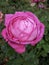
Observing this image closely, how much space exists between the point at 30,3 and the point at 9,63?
604 mm

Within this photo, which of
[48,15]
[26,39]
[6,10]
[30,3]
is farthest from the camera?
[30,3]

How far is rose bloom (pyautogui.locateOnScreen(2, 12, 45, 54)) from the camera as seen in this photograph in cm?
99

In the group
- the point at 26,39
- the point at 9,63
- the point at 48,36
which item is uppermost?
the point at 26,39

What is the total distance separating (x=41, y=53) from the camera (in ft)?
4.49

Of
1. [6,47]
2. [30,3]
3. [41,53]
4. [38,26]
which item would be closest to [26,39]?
[38,26]

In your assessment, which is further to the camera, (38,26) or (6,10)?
(6,10)

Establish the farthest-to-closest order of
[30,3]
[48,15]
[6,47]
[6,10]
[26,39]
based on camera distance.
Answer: [30,3]
[6,10]
[48,15]
[6,47]
[26,39]

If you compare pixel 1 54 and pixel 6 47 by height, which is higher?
pixel 6 47

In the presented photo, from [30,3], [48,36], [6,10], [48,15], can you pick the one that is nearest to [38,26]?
[48,36]

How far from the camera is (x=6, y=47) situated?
1254mm

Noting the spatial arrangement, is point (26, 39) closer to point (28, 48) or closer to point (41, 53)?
point (28, 48)

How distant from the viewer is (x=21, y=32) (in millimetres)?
997

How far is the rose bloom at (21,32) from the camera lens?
0.99m

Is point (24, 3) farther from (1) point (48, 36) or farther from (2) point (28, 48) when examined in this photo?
(2) point (28, 48)
